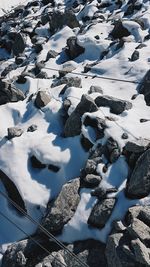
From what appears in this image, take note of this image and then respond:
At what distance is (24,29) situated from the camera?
2609 centimetres

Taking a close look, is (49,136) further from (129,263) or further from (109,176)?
(129,263)

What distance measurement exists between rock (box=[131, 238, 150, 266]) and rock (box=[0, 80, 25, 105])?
24.0 feet

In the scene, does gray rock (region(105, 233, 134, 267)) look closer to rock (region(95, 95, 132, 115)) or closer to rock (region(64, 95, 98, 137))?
rock (region(64, 95, 98, 137))

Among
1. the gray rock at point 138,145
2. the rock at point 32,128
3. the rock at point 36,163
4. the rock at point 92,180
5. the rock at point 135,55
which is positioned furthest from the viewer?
the rock at point 135,55

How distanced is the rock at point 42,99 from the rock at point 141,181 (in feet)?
14.3

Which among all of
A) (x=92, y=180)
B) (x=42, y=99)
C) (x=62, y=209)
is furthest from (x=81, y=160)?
(x=42, y=99)

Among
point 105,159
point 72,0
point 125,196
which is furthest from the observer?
point 72,0

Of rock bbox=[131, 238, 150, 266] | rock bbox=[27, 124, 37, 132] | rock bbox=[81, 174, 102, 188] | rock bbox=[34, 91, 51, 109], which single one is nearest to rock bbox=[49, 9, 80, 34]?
rock bbox=[34, 91, 51, 109]

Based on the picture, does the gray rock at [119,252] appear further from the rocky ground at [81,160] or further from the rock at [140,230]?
the rock at [140,230]

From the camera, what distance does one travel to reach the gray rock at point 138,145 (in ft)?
33.8

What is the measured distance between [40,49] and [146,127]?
11.1 meters

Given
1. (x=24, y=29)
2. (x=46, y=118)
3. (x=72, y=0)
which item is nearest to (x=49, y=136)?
(x=46, y=118)

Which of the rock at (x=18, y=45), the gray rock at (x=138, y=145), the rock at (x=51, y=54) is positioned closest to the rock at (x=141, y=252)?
the gray rock at (x=138, y=145)

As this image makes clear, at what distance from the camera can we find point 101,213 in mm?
9820
